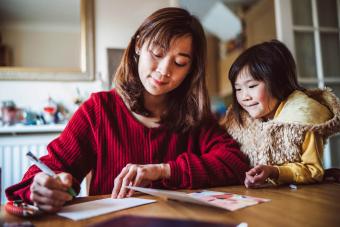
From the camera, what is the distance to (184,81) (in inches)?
45.2

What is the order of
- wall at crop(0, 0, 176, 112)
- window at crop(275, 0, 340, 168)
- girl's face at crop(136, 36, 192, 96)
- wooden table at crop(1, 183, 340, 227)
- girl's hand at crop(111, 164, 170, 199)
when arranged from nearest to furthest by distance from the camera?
wooden table at crop(1, 183, 340, 227)
girl's hand at crop(111, 164, 170, 199)
girl's face at crop(136, 36, 192, 96)
wall at crop(0, 0, 176, 112)
window at crop(275, 0, 340, 168)

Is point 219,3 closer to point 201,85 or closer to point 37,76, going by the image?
point 37,76

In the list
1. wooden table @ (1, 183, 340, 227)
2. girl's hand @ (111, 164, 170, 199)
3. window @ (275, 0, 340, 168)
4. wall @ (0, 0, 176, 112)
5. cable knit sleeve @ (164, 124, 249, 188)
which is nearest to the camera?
wooden table @ (1, 183, 340, 227)

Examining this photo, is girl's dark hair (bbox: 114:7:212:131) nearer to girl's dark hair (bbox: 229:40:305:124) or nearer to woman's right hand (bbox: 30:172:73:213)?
girl's dark hair (bbox: 229:40:305:124)

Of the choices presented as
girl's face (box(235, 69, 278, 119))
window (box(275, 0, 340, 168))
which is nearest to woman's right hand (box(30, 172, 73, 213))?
girl's face (box(235, 69, 278, 119))

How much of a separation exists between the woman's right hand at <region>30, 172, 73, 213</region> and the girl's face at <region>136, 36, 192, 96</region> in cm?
47

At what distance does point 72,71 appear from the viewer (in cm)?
225

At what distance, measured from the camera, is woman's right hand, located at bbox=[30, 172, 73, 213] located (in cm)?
55

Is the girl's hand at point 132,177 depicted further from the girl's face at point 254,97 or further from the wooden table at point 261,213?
the girl's face at point 254,97

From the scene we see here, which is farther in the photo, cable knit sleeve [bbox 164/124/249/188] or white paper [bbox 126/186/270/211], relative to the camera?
cable knit sleeve [bbox 164/124/249/188]

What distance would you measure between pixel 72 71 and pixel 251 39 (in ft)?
7.75

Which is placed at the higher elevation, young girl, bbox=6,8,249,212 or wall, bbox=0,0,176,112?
wall, bbox=0,0,176,112

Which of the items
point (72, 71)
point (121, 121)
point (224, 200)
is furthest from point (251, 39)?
point (224, 200)

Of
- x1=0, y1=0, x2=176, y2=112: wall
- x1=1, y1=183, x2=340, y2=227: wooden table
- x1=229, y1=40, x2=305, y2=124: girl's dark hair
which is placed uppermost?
x1=0, y1=0, x2=176, y2=112: wall
